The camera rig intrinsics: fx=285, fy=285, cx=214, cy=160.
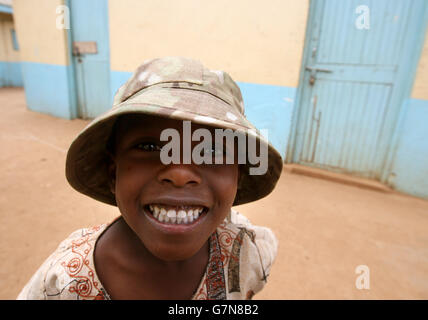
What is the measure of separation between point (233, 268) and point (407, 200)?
2818mm

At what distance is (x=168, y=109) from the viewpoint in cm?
64

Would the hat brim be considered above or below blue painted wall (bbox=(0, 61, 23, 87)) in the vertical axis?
above

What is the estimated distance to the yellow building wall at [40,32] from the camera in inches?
217

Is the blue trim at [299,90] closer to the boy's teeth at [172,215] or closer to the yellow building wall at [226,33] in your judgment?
the yellow building wall at [226,33]

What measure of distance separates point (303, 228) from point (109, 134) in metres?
1.91

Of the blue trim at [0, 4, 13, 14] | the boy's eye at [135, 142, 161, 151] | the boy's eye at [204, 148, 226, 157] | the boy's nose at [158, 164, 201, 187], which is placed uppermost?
the blue trim at [0, 4, 13, 14]

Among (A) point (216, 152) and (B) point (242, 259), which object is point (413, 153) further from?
(A) point (216, 152)

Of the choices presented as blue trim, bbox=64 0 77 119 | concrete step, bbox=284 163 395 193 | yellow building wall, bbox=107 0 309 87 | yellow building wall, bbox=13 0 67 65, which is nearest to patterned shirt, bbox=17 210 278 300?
concrete step, bbox=284 163 395 193

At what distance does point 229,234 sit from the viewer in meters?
0.98

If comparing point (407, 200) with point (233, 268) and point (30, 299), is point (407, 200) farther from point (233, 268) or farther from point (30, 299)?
point (30, 299)

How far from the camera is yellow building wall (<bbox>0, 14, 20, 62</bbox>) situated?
36.5ft

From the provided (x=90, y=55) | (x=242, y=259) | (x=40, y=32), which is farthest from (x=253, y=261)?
(x=40, y=32)

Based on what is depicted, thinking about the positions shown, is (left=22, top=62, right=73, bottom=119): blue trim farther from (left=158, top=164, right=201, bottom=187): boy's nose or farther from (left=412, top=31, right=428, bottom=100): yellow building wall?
(left=158, top=164, right=201, bottom=187): boy's nose

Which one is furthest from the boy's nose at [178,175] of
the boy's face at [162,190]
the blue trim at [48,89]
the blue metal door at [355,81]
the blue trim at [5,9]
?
the blue trim at [5,9]
